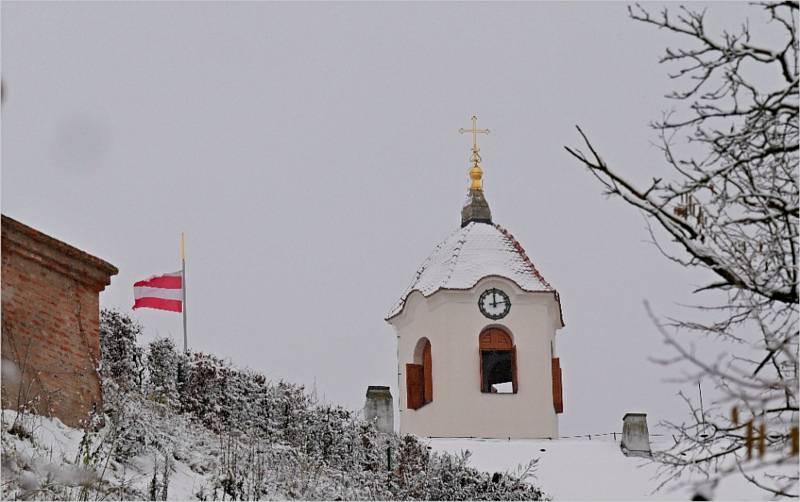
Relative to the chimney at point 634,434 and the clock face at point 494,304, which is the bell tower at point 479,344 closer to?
the clock face at point 494,304

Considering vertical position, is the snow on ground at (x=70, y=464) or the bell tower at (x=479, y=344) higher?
the bell tower at (x=479, y=344)

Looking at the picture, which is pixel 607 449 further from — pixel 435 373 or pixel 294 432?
pixel 294 432

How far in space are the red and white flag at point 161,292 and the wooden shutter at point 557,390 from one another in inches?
450

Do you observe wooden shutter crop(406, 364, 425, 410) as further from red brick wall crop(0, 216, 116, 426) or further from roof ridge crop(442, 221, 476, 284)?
red brick wall crop(0, 216, 116, 426)

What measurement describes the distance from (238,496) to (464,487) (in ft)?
16.6

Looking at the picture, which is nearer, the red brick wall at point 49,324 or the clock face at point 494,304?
the red brick wall at point 49,324

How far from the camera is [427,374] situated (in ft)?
109

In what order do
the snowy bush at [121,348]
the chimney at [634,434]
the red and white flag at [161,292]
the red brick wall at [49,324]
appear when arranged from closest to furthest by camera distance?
the red brick wall at [49,324]
the snowy bush at [121,348]
the red and white flag at [161,292]
the chimney at [634,434]

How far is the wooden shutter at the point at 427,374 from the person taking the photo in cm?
3266

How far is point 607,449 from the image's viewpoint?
28031mm

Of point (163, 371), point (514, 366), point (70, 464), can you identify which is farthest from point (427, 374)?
point (70, 464)

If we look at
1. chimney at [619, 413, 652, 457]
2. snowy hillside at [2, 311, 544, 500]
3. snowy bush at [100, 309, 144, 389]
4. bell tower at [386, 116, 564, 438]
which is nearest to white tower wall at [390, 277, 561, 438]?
bell tower at [386, 116, 564, 438]

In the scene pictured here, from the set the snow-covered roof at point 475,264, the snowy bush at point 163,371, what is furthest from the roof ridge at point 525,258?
the snowy bush at point 163,371

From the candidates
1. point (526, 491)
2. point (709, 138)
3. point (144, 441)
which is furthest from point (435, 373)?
point (709, 138)
